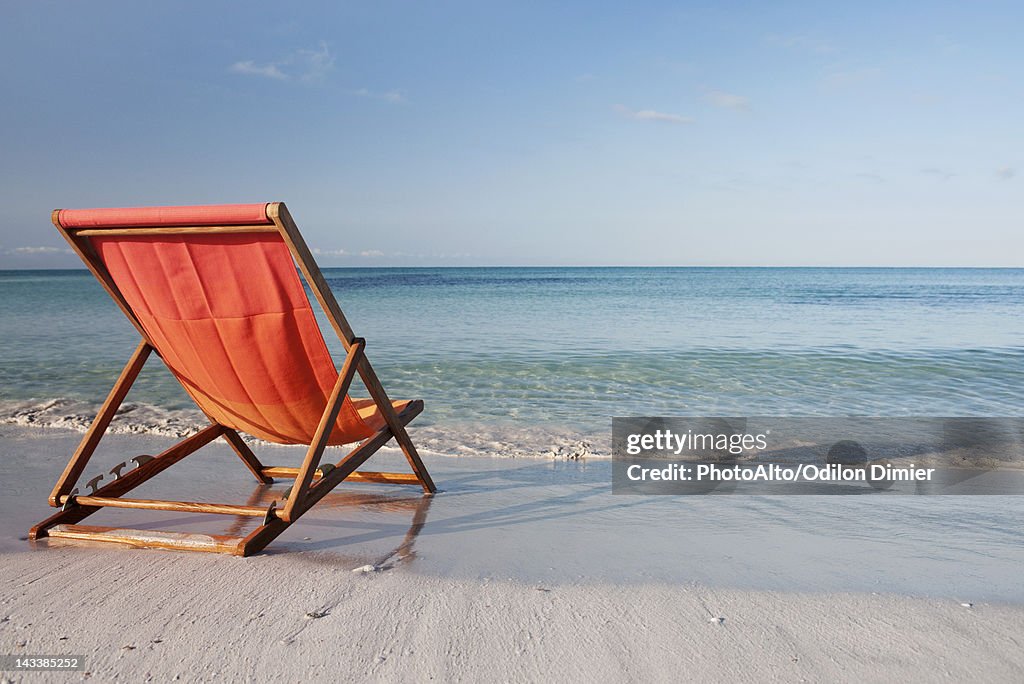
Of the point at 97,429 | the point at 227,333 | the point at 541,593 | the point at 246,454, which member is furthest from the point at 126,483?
the point at 541,593

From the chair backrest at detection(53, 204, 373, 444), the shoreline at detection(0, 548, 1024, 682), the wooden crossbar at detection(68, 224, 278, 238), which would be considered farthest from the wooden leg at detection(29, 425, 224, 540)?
the wooden crossbar at detection(68, 224, 278, 238)

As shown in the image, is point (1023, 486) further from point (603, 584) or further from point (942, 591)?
point (603, 584)

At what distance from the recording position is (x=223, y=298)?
2.85 metres

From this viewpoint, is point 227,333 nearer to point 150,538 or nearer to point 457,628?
point 150,538

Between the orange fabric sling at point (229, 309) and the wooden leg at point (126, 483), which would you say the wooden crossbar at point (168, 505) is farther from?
the orange fabric sling at point (229, 309)

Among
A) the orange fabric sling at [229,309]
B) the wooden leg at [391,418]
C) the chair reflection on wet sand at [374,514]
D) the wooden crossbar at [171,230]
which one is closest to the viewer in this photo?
the wooden crossbar at [171,230]

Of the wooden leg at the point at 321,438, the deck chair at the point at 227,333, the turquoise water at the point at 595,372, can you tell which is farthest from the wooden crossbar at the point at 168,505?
the turquoise water at the point at 595,372

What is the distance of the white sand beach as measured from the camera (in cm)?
203

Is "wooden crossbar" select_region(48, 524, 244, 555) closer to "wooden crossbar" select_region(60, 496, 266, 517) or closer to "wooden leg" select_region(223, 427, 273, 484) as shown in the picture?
"wooden crossbar" select_region(60, 496, 266, 517)

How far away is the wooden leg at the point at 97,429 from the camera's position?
9.96 feet

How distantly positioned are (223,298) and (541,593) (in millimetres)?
1645

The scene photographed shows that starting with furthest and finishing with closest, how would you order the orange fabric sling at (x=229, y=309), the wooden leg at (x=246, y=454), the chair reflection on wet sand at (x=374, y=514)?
the wooden leg at (x=246, y=454), the chair reflection on wet sand at (x=374, y=514), the orange fabric sling at (x=229, y=309)

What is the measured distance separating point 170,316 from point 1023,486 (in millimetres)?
4777

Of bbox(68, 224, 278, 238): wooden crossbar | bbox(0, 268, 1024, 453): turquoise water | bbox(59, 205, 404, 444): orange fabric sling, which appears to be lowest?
bbox(0, 268, 1024, 453): turquoise water
